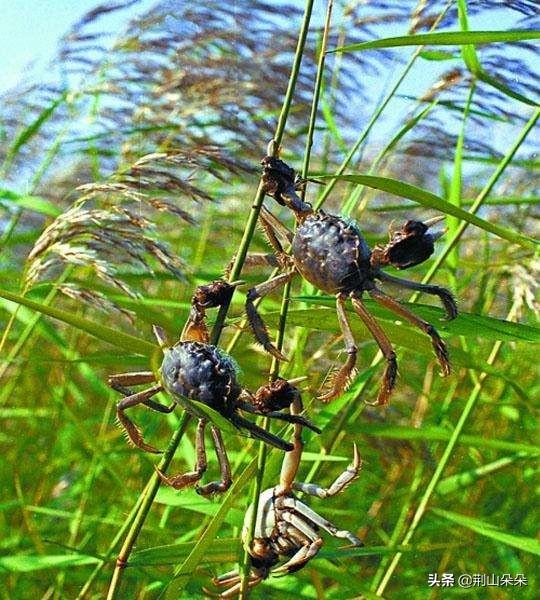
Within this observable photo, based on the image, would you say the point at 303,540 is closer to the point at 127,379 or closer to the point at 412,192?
the point at 127,379

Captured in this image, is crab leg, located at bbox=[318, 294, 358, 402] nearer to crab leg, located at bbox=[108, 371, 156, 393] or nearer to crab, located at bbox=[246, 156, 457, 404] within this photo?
crab, located at bbox=[246, 156, 457, 404]

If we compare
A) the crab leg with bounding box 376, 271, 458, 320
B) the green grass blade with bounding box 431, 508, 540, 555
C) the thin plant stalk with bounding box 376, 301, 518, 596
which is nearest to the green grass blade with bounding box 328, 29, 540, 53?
the crab leg with bounding box 376, 271, 458, 320

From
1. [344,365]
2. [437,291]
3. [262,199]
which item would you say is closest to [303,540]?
[344,365]

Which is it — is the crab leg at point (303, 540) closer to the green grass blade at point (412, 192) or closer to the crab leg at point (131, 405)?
the crab leg at point (131, 405)

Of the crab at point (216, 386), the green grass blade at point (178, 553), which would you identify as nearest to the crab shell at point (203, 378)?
the crab at point (216, 386)

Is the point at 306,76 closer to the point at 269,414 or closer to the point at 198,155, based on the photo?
the point at 198,155
